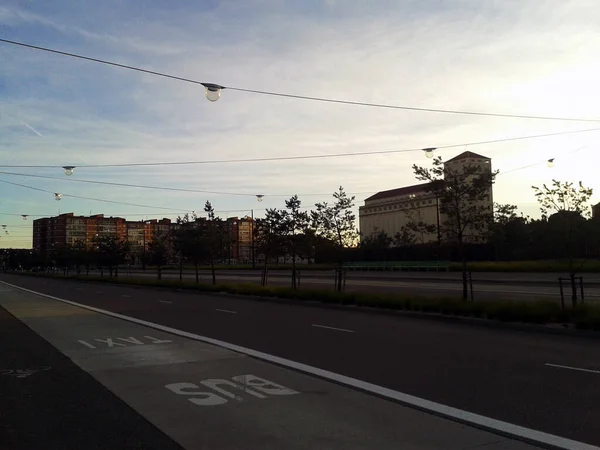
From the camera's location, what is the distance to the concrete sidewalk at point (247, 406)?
5.46m

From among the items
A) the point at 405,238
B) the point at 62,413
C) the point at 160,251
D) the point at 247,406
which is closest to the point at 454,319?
the point at 247,406

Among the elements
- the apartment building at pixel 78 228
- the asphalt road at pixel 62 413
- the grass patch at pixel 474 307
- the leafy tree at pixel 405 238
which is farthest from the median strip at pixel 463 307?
the apartment building at pixel 78 228

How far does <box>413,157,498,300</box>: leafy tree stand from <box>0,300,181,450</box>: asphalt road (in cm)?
1284

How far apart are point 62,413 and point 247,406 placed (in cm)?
219

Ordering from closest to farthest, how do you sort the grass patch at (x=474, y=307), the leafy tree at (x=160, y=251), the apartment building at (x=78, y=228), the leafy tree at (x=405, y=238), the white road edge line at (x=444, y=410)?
the white road edge line at (x=444, y=410)
the grass patch at (x=474, y=307)
the leafy tree at (x=160, y=251)
the leafy tree at (x=405, y=238)
the apartment building at (x=78, y=228)

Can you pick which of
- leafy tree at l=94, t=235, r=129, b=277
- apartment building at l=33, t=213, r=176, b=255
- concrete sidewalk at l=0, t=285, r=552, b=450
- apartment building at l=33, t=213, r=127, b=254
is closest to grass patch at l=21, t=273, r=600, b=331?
concrete sidewalk at l=0, t=285, r=552, b=450

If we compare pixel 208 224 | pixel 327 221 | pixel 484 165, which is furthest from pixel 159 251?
pixel 484 165

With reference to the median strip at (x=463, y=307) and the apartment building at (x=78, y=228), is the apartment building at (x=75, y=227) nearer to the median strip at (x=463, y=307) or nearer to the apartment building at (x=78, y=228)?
the apartment building at (x=78, y=228)

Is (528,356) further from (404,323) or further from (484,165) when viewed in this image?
(484,165)

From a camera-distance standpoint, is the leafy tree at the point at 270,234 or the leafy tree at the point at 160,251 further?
the leafy tree at the point at 160,251

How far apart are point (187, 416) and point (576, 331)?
995cm

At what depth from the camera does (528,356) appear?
10.0 metres

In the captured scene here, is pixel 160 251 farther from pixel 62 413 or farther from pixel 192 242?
pixel 62 413

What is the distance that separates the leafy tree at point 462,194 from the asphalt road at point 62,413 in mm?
12843
